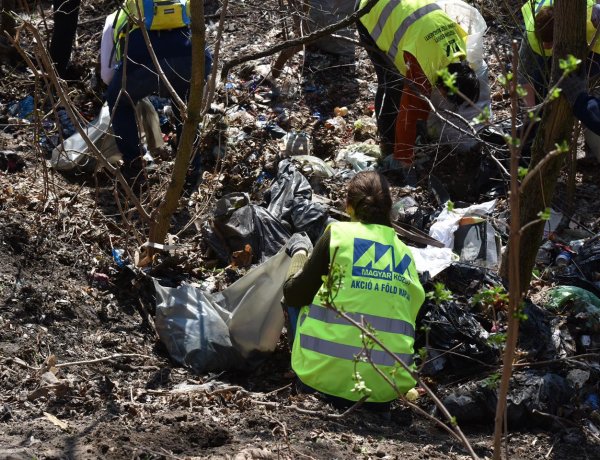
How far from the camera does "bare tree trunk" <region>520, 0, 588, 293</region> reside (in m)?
4.21

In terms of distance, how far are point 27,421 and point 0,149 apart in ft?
10.4

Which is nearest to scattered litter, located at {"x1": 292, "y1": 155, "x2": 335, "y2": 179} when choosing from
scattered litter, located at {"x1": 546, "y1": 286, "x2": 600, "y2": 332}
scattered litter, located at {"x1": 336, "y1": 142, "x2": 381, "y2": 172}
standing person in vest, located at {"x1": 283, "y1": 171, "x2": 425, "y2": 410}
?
scattered litter, located at {"x1": 336, "y1": 142, "x2": 381, "y2": 172}

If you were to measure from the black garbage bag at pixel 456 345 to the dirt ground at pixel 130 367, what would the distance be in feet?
0.39

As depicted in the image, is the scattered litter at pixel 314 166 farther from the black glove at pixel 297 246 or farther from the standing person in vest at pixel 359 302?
the standing person in vest at pixel 359 302

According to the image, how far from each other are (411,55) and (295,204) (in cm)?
126

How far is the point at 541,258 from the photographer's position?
5.52 meters

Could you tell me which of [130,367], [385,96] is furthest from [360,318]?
[385,96]

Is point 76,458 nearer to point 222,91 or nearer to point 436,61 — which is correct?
point 436,61

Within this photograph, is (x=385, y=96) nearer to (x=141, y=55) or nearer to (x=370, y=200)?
(x=141, y=55)

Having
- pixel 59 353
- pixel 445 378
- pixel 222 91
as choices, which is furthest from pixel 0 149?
pixel 445 378

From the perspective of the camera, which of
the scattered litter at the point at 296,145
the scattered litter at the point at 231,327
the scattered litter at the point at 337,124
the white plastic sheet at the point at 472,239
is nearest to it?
the scattered litter at the point at 231,327

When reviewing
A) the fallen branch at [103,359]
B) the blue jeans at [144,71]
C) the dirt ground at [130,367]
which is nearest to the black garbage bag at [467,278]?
the dirt ground at [130,367]

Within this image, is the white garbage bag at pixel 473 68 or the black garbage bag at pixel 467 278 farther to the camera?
the white garbage bag at pixel 473 68

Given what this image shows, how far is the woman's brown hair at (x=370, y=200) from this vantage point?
3.98m
